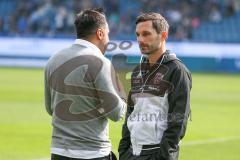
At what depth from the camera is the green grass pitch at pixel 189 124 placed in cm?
1179

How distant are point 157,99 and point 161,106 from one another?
69mm

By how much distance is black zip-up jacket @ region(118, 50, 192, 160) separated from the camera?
225 inches

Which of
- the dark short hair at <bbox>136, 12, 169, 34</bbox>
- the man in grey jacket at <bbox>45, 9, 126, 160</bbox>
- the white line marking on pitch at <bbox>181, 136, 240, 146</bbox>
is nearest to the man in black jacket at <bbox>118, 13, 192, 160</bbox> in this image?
the dark short hair at <bbox>136, 12, 169, 34</bbox>

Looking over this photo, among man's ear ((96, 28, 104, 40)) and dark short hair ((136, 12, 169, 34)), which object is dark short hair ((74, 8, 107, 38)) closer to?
man's ear ((96, 28, 104, 40))

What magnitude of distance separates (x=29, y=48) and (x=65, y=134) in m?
30.5

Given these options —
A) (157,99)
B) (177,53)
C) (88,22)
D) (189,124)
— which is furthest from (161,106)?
(177,53)

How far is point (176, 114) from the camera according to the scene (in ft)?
18.7

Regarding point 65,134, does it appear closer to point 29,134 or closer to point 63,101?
point 63,101

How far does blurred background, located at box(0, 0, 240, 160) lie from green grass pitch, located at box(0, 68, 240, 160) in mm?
16

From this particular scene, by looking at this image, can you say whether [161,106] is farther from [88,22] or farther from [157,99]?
[88,22]

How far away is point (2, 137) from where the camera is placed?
13188 millimetres

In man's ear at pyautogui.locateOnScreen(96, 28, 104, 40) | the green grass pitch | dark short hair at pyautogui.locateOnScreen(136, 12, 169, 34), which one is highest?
dark short hair at pyautogui.locateOnScreen(136, 12, 169, 34)

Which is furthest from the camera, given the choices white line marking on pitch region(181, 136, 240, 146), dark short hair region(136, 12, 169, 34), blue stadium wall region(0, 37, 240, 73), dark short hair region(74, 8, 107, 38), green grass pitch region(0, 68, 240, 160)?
blue stadium wall region(0, 37, 240, 73)

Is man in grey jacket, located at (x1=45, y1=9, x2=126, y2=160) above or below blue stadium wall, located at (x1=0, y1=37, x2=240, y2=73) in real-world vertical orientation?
above
